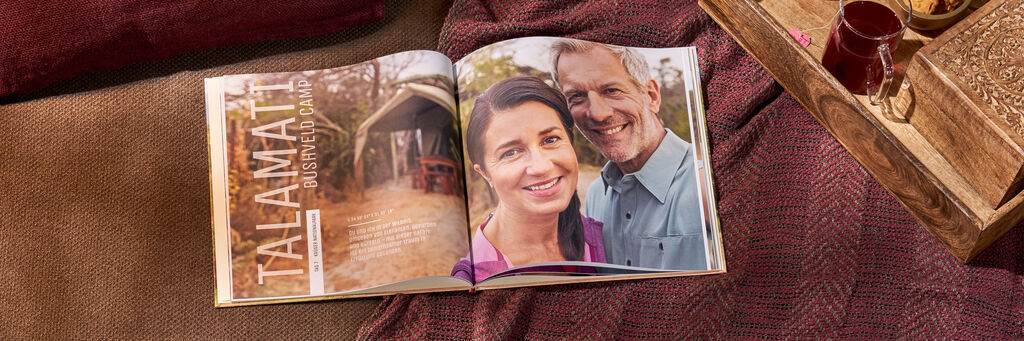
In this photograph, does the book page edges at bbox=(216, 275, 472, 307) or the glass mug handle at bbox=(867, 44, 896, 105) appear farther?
the book page edges at bbox=(216, 275, 472, 307)

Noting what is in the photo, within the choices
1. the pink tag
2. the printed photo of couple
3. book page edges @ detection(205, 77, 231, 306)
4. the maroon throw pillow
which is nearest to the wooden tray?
the pink tag

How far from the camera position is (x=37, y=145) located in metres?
0.84

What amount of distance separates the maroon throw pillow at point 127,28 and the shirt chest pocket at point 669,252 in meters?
0.46

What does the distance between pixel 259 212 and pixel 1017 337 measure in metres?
0.86

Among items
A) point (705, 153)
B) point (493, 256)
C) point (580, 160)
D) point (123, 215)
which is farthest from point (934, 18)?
point (123, 215)

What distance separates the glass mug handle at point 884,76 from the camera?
0.68 metres

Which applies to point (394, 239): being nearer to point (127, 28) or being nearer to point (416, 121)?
point (416, 121)

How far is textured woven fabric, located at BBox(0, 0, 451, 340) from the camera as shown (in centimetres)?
80

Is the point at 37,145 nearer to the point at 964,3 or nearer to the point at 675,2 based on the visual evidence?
the point at 675,2

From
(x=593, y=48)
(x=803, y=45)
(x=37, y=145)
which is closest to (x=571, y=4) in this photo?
(x=593, y=48)

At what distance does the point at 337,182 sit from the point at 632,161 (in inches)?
13.7

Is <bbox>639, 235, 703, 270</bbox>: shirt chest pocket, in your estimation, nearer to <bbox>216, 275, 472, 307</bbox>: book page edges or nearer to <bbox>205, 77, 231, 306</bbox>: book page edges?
<bbox>216, 275, 472, 307</bbox>: book page edges

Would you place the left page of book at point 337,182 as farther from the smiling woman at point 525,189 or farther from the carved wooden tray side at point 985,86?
the carved wooden tray side at point 985,86

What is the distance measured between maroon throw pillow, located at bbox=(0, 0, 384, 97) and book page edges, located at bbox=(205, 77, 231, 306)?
67mm
